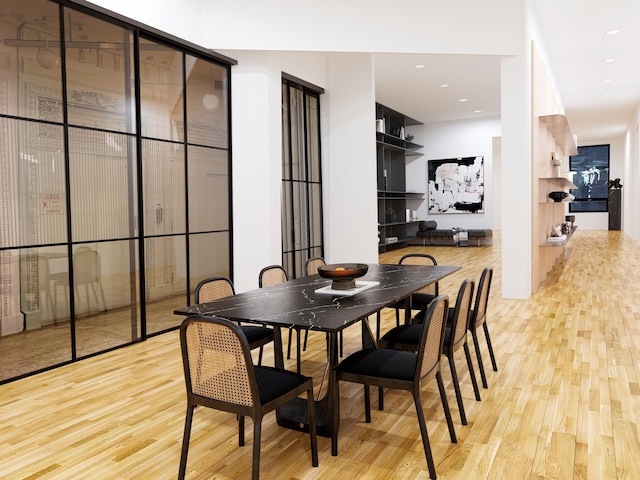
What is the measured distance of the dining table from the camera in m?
2.44

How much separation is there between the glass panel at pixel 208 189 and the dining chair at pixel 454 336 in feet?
9.78

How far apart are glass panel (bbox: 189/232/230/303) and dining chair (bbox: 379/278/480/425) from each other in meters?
2.87

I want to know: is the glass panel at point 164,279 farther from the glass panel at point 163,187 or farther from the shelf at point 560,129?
the shelf at point 560,129

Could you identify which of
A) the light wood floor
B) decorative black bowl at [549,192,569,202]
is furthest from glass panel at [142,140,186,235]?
decorative black bowl at [549,192,569,202]

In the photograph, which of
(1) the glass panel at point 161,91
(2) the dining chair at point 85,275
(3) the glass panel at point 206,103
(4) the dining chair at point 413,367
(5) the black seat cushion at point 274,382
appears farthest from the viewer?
(3) the glass panel at point 206,103

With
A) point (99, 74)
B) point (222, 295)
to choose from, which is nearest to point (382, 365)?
point (222, 295)

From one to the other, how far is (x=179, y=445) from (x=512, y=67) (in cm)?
564

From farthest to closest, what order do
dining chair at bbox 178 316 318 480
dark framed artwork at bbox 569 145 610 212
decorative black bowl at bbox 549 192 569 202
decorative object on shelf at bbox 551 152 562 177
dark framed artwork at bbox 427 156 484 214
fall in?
dark framed artwork at bbox 569 145 610 212 → dark framed artwork at bbox 427 156 484 214 → decorative object on shelf at bbox 551 152 562 177 → decorative black bowl at bbox 549 192 569 202 → dining chair at bbox 178 316 318 480

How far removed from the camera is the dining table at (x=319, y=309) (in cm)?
244

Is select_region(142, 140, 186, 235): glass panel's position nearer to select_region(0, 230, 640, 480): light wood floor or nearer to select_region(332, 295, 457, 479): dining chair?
select_region(0, 230, 640, 480): light wood floor

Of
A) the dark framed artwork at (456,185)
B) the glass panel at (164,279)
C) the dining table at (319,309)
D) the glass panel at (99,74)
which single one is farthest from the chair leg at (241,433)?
the dark framed artwork at (456,185)

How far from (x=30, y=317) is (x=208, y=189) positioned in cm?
228

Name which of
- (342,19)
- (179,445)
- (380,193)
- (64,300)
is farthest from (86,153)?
(380,193)

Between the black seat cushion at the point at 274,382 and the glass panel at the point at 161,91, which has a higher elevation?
the glass panel at the point at 161,91
